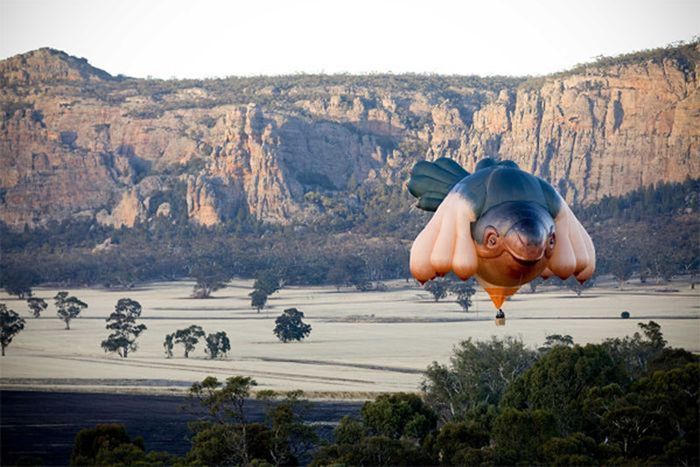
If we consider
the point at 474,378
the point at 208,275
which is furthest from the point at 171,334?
the point at 208,275

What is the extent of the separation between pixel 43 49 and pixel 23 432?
15087 centimetres

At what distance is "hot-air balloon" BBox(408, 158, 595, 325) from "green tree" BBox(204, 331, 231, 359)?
5763cm

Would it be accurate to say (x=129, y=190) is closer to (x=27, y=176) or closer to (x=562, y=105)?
(x=27, y=176)

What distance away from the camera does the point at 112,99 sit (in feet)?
594

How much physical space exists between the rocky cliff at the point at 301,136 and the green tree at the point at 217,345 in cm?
6692

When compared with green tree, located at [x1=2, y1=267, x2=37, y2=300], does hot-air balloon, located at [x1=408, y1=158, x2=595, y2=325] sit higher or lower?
higher

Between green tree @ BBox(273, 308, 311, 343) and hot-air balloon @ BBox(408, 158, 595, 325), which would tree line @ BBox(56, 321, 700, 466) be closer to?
hot-air balloon @ BBox(408, 158, 595, 325)

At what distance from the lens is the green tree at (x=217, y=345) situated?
251ft

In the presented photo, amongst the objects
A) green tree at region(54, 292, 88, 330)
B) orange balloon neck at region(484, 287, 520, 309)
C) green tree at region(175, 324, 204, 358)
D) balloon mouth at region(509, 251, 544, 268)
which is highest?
balloon mouth at region(509, 251, 544, 268)

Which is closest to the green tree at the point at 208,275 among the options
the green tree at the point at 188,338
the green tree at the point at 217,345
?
the green tree at the point at 188,338

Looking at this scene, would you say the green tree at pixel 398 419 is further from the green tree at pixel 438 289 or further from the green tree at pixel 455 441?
the green tree at pixel 438 289

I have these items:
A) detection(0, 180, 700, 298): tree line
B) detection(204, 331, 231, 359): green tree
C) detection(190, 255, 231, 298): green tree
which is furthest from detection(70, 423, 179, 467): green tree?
detection(190, 255, 231, 298): green tree

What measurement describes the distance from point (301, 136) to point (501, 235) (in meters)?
145

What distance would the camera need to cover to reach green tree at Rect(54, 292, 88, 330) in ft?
312
